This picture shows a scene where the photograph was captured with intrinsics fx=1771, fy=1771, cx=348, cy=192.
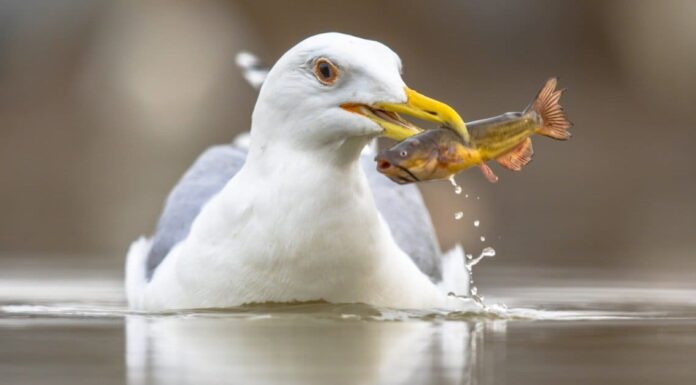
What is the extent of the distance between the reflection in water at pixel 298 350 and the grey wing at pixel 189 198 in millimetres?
929

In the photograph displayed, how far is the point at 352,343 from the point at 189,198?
227cm

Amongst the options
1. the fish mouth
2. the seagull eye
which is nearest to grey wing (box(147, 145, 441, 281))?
the seagull eye

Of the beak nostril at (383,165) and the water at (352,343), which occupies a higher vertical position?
the beak nostril at (383,165)

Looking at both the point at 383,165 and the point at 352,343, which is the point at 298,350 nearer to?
the point at 352,343

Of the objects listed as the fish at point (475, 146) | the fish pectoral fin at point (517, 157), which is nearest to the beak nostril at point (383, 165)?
the fish at point (475, 146)

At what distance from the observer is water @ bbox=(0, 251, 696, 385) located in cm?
455

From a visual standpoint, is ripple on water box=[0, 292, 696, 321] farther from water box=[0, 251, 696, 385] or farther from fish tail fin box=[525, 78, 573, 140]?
fish tail fin box=[525, 78, 573, 140]

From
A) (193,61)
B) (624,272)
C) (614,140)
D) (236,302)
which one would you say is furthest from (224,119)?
(236,302)

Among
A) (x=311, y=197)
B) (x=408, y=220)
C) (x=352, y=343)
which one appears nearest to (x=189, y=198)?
(x=408, y=220)

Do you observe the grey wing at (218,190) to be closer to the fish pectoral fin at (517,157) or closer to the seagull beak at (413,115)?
the fish pectoral fin at (517,157)

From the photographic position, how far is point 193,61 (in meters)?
17.2

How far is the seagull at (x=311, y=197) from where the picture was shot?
5949 mm

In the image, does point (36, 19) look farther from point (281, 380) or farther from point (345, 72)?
point (281, 380)

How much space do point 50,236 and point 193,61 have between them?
19.9 ft
